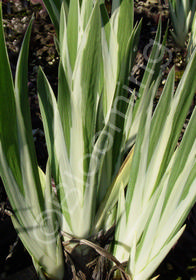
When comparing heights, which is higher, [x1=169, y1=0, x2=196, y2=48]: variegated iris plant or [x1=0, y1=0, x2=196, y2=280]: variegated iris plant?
[x1=169, y1=0, x2=196, y2=48]: variegated iris plant

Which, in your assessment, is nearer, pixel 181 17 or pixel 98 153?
pixel 98 153

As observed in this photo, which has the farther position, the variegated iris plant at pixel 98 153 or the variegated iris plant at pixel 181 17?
the variegated iris plant at pixel 181 17

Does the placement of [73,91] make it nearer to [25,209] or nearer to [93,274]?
[25,209]

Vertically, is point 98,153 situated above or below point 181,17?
below

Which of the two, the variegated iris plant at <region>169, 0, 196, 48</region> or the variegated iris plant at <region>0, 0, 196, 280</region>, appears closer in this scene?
the variegated iris plant at <region>0, 0, 196, 280</region>
